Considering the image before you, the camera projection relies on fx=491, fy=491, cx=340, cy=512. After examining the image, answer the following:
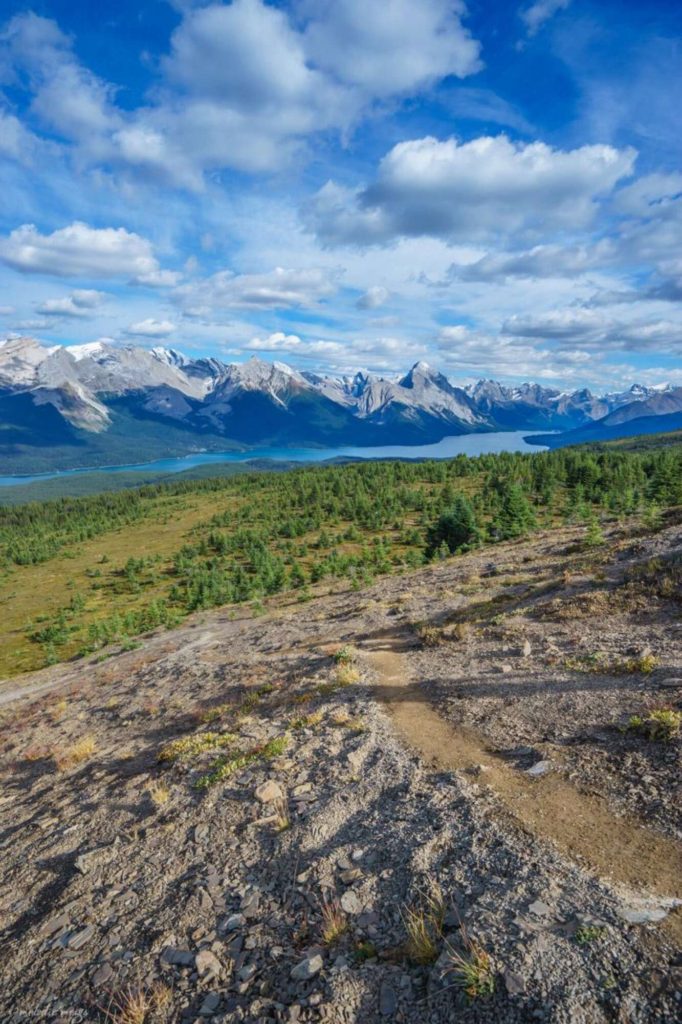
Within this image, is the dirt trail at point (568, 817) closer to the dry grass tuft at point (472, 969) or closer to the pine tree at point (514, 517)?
the dry grass tuft at point (472, 969)

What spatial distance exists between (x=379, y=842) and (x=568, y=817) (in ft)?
11.2

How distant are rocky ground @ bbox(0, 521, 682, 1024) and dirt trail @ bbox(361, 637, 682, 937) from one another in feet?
0.15

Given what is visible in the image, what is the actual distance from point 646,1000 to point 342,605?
95.5 ft

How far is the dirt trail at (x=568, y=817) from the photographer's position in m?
7.20

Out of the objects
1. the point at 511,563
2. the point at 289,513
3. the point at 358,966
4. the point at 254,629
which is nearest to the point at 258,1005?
the point at 358,966

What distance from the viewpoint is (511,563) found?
3472 cm

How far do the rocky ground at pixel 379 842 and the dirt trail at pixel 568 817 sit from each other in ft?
0.15

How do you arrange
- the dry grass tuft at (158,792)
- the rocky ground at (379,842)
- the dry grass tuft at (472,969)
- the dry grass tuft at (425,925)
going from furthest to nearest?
the dry grass tuft at (158,792) < the dry grass tuft at (425,925) < the rocky ground at (379,842) < the dry grass tuft at (472,969)

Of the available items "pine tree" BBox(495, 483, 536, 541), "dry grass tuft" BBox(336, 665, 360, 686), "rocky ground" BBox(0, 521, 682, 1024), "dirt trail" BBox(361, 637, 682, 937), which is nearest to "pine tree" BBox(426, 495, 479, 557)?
"pine tree" BBox(495, 483, 536, 541)

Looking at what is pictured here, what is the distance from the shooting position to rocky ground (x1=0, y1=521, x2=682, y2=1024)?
6.29 m

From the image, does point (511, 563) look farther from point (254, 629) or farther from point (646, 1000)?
point (646, 1000)

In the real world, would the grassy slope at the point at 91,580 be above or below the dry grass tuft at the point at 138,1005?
below

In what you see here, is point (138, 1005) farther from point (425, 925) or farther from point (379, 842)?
point (379, 842)

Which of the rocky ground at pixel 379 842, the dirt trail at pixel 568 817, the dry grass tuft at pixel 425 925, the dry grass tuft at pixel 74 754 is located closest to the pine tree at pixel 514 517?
the rocky ground at pixel 379 842
